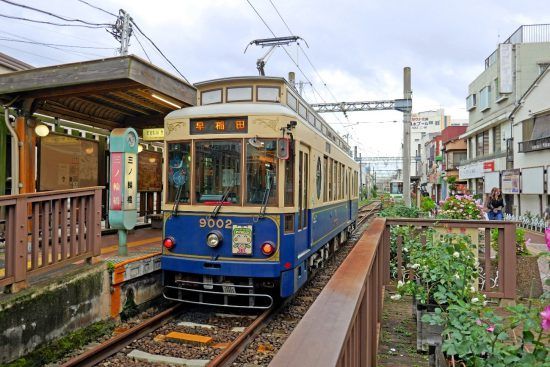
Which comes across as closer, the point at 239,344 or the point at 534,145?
the point at 239,344

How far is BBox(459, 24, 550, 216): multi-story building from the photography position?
21.1 m

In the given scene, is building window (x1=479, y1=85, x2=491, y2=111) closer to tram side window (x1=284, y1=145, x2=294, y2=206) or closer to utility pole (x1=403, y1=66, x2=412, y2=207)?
utility pole (x1=403, y1=66, x2=412, y2=207)

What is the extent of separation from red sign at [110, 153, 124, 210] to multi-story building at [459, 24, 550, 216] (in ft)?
61.2

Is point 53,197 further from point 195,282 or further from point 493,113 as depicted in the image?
point 493,113

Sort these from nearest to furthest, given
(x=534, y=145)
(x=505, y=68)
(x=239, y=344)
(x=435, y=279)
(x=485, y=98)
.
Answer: (x=435, y=279) < (x=239, y=344) < (x=534, y=145) < (x=505, y=68) < (x=485, y=98)

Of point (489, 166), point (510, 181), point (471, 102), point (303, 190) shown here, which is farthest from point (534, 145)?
point (303, 190)

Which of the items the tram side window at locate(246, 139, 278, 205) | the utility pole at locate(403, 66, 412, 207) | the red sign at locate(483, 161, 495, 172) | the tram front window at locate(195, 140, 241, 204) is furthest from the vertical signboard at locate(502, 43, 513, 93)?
the tram front window at locate(195, 140, 241, 204)

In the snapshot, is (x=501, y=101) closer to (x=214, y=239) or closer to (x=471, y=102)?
(x=471, y=102)

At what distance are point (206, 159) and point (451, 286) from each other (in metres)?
3.67

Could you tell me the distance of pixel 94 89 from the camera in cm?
680

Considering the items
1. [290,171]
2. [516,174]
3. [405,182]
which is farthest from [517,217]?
[290,171]

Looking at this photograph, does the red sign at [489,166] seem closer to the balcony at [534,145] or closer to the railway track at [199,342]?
the balcony at [534,145]

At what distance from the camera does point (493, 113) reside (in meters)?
24.2

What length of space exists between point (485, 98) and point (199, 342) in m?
25.2
